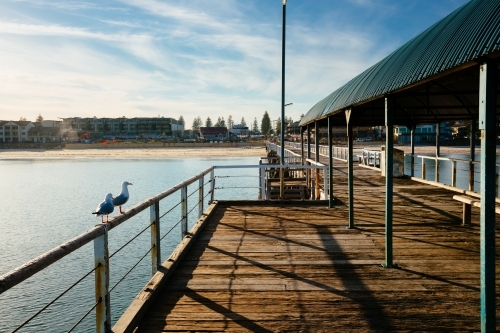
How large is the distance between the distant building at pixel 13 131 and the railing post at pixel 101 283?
160237 mm

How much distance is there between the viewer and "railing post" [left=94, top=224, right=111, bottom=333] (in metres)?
3.48

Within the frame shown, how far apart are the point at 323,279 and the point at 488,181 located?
8.75 ft

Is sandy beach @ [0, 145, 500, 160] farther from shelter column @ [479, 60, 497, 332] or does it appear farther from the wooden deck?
shelter column @ [479, 60, 497, 332]

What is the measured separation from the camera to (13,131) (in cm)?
14212

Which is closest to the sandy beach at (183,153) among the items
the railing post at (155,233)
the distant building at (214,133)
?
the distant building at (214,133)

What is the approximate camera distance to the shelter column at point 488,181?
10.5 ft

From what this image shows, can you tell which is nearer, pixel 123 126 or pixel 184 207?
pixel 184 207

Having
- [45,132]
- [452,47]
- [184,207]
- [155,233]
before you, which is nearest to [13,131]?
[45,132]

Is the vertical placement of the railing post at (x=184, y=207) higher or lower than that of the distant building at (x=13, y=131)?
lower

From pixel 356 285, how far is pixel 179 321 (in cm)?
230

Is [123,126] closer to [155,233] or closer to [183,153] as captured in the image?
[183,153]

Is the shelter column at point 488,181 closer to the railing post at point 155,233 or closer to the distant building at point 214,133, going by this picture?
the railing post at point 155,233

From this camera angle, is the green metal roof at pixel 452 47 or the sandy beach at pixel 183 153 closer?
the green metal roof at pixel 452 47

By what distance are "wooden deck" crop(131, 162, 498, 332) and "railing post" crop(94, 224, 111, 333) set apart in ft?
1.96
